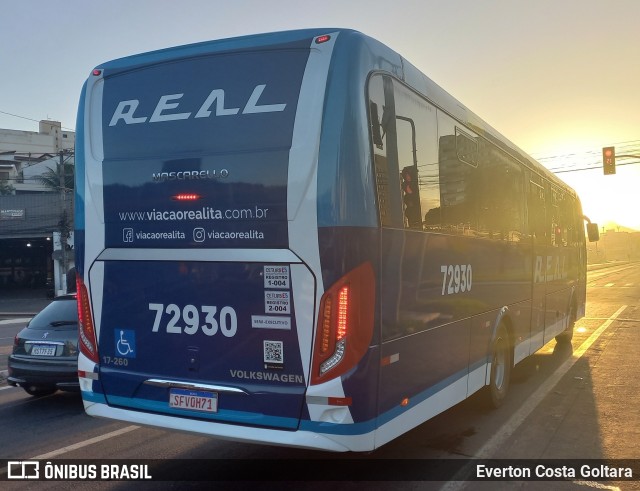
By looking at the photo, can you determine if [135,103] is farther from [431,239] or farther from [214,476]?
[214,476]

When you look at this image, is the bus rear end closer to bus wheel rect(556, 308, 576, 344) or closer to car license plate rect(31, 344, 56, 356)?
car license plate rect(31, 344, 56, 356)

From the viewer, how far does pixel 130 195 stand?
16.5 ft

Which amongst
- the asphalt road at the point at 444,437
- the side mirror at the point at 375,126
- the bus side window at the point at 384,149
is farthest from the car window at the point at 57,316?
the side mirror at the point at 375,126

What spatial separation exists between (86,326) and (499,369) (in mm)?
5080

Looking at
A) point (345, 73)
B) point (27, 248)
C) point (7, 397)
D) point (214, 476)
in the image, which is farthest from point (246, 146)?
point (27, 248)

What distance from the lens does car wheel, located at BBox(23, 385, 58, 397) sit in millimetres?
8462

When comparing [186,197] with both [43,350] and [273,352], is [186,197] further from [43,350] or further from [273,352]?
[43,350]

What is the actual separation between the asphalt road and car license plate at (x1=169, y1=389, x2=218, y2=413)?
831 mm

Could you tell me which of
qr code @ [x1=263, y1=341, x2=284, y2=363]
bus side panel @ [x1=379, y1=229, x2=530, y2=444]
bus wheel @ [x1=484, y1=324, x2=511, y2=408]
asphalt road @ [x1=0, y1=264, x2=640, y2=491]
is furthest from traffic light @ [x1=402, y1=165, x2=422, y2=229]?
bus wheel @ [x1=484, y1=324, x2=511, y2=408]

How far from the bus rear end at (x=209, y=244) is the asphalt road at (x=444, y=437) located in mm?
982

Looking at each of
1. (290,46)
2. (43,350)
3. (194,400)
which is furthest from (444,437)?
(43,350)

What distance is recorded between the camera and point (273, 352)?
14.7 feet

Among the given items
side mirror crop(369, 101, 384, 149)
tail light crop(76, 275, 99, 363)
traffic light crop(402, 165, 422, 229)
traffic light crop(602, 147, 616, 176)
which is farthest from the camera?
traffic light crop(602, 147, 616, 176)

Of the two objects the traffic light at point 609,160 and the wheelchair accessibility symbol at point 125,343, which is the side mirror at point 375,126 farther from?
the traffic light at point 609,160
